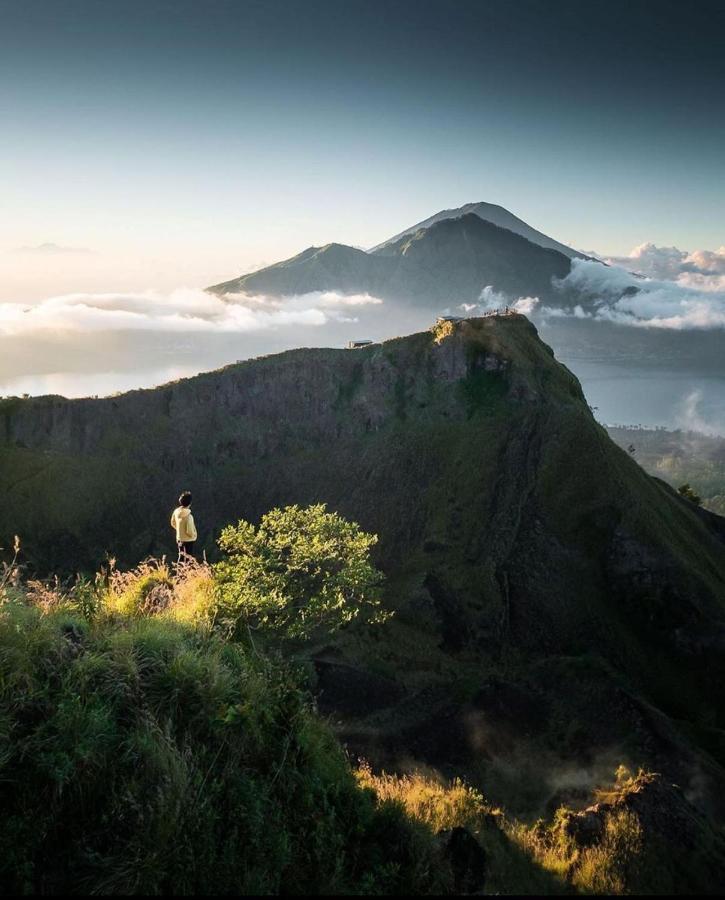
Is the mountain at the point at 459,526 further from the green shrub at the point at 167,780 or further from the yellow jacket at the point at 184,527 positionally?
the green shrub at the point at 167,780

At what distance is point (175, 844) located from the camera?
275 inches

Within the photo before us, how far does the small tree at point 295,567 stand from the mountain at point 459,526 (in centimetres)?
2006

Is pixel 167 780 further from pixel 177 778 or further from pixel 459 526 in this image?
pixel 459 526

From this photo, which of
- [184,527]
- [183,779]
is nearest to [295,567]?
[184,527]

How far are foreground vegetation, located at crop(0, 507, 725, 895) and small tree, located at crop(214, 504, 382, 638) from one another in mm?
5133

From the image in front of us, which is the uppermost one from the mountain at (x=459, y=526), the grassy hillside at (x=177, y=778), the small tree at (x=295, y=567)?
the grassy hillside at (x=177, y=778)

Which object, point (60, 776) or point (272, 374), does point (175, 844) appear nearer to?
point (60, 776)

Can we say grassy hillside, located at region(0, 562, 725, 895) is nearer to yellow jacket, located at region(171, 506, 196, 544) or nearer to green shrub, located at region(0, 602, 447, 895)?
green shrub, located at region(0, 602, 447, 895)

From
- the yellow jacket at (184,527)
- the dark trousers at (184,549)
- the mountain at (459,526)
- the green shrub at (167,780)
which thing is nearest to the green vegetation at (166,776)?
the green shrub at (167,780)

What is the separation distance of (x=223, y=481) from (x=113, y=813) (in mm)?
86921

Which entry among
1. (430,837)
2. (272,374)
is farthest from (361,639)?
(272,374)

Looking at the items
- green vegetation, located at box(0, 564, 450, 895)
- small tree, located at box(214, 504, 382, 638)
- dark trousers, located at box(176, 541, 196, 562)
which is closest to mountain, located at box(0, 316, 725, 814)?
small tree, located at box(214, 504, 382, 638)

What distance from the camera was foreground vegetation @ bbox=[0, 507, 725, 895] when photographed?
22.8ft

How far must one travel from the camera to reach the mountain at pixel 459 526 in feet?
143
